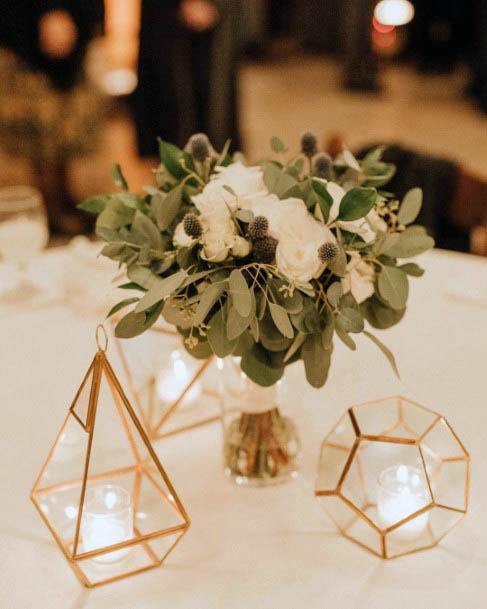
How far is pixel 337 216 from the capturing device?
82 cm

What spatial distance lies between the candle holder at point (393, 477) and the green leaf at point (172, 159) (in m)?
0.38

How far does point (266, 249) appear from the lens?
79 cm

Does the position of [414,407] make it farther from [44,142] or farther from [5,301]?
[44,142]

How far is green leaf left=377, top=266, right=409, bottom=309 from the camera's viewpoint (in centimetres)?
85

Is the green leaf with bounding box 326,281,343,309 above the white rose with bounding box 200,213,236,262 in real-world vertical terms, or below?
below

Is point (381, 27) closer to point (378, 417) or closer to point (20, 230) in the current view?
point (20, 230)

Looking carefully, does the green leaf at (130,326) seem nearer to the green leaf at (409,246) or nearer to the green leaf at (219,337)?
the green leaf at (219,337)

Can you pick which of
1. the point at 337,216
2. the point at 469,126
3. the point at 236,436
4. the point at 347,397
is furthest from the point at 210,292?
the point at 469,126

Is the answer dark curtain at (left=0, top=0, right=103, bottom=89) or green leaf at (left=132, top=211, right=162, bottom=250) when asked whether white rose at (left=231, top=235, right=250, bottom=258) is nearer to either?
green leaf at (left=132, top=211, right=162, bottom=250)

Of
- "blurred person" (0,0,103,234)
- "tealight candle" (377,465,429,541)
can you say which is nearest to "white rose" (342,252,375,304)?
"tealight candle" (377,465,429,541)

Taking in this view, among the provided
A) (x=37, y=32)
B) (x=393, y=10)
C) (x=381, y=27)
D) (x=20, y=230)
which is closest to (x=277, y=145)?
(x=20, y=230)

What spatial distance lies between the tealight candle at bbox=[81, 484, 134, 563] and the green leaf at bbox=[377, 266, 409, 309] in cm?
38

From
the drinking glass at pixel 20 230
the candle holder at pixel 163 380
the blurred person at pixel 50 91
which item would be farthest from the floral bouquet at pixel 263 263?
the blurred person at pixel 50 91

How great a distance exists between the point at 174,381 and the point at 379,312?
38 cm
